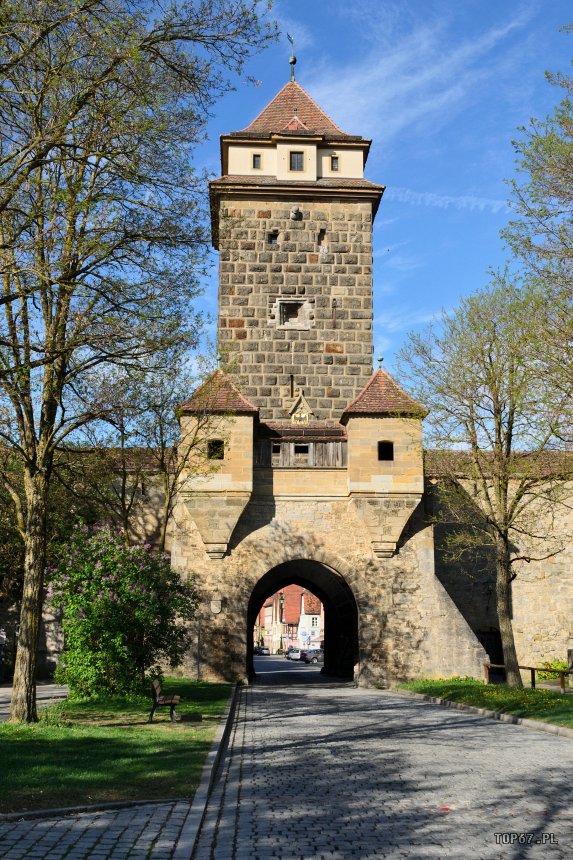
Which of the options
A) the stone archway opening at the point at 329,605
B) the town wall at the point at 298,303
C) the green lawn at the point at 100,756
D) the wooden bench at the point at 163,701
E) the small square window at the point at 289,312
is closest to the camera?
the green lawn at the point at 100,756

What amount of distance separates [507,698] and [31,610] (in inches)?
364

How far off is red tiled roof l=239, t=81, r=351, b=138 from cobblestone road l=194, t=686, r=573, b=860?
20.0m

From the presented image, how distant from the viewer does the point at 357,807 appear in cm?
779

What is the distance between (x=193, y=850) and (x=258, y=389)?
20.0 metres

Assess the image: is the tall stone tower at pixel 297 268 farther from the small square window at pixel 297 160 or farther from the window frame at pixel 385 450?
the window frame at pixel 385 450

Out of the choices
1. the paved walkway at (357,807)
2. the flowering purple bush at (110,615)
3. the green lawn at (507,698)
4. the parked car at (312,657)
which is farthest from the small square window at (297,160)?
the parked car at (312,657)

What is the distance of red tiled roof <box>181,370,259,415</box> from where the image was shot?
2278cm

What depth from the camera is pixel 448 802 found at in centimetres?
798

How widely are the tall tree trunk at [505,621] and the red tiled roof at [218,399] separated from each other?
736cm

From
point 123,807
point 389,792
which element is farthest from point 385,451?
point 123,807

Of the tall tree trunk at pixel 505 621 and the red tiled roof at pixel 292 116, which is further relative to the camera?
the red tiled roof at pixel 292 116

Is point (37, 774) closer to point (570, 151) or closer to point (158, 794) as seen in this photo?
point (158, 794)

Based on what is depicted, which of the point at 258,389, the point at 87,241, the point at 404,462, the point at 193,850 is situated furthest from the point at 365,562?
the point at 193,850

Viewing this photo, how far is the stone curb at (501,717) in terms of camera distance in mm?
A: 13387
